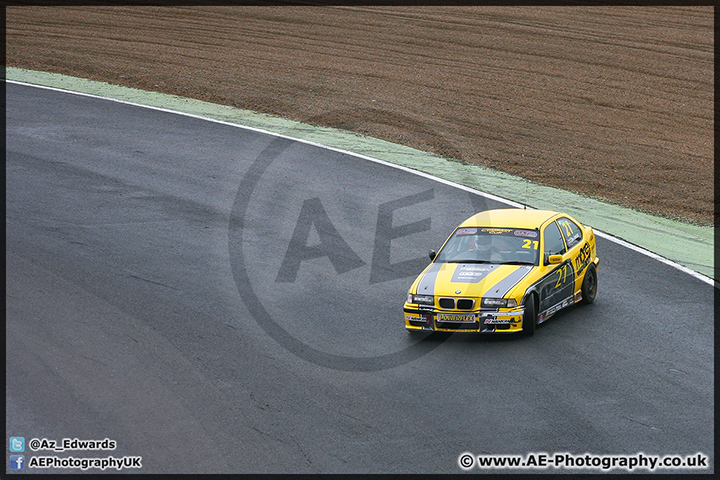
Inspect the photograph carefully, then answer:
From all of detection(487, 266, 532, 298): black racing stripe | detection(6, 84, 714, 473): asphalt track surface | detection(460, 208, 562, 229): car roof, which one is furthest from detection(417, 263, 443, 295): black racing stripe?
detection(460, 208, 562, 229): car roof

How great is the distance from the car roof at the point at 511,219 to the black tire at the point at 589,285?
988 mm

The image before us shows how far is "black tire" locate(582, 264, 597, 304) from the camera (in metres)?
12.7

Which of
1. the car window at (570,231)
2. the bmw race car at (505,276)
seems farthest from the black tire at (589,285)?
the car window at (570,231)

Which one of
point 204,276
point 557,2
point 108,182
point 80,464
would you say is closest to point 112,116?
point 108,182

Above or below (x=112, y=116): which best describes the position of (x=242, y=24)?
above

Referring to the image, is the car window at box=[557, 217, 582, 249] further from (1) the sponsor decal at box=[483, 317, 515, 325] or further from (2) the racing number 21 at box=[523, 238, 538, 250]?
(1) the sponsor decal at box=[483, 317, 515, 325]

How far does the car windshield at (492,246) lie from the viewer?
40.5ft

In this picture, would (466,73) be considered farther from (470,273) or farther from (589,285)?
(470,273)

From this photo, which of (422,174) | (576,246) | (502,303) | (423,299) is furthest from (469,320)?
(422,174)

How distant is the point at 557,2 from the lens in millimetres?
40812

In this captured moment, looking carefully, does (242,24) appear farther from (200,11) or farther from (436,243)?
(436,243)

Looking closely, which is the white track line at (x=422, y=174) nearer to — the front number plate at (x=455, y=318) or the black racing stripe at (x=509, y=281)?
the black racing stripe at (x=509, y=281)

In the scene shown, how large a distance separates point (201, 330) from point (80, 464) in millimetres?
3403

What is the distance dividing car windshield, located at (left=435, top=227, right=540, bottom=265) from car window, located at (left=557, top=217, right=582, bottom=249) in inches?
27.2
